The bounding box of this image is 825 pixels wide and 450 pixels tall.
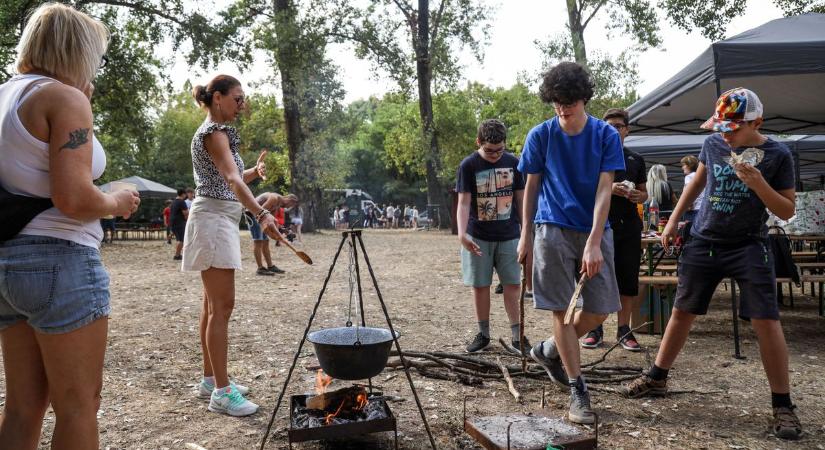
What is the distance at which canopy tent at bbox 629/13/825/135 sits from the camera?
5.22 m

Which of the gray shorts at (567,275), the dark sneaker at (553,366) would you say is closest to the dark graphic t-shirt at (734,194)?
the gray shorts at (567,275)

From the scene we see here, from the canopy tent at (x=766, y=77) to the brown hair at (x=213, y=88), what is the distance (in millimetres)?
4435

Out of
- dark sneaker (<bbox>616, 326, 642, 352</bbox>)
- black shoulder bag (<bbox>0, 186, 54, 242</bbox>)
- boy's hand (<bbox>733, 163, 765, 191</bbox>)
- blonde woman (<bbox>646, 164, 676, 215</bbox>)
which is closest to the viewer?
black shoulder bag (<bbox>0, 186, 54, 242</bbox>)

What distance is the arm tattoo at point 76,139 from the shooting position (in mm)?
1840

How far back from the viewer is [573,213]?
3.53 m

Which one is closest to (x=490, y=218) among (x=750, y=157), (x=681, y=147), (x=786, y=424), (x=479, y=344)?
(x=479, y=344)

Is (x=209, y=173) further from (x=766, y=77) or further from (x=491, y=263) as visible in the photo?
(x=766, y=77)

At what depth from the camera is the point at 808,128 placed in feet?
30.6

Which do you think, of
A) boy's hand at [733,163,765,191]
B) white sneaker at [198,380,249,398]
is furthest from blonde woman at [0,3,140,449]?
boy's hand at [733,163,765,191]

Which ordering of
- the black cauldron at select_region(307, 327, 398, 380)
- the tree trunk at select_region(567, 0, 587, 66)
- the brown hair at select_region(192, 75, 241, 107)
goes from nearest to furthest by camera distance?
1. the black cauldron at select_region(307, 327, 398, 380)
2. the brown hair at select_region(192, 75, 241, 107)
3. the tree trunk at select_region(567, 0, 587, 66)

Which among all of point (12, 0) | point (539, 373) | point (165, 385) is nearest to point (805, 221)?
point (539, 373)

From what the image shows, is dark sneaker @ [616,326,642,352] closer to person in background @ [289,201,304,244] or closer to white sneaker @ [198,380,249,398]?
white sneaker @ [198,380,249,398]

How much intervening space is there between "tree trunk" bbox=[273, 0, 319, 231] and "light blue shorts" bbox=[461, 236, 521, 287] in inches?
704

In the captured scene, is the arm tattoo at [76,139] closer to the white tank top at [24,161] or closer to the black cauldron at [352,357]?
the white tank top at [24,161]
